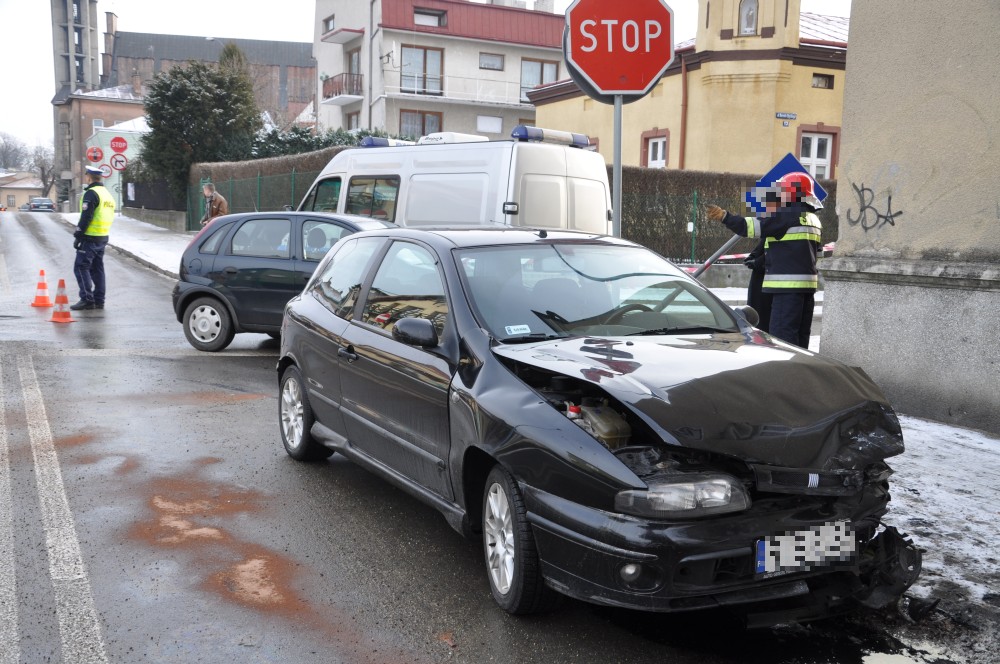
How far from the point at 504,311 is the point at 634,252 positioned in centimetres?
115

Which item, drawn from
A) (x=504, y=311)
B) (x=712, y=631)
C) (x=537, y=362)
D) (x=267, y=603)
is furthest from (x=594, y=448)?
(x=267, y=603)

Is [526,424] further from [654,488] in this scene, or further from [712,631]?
[712,631]

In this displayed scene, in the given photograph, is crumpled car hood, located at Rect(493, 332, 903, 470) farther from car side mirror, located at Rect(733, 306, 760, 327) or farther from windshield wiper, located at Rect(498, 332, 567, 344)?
car side mirror, located at Rect(733, 306, 760, 327)

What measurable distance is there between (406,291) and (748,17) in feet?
72.5

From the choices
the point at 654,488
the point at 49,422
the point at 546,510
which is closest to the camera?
the point at 654,488

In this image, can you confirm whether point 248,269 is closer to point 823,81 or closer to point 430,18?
point 823,81

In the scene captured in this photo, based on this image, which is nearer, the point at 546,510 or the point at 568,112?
the point at 546,510

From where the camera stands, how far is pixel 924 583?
4316 mm

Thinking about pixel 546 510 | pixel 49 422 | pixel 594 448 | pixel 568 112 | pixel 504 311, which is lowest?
pixel 49 422

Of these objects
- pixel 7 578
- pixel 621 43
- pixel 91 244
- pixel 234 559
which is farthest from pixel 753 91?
pixel 7 578

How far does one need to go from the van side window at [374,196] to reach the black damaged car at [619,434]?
7539 mm

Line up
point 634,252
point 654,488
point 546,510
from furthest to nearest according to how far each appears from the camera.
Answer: point 634,252 → point 546,510 → point 654,488

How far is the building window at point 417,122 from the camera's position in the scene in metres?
45.2

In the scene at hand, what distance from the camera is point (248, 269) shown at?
10.9 metres
